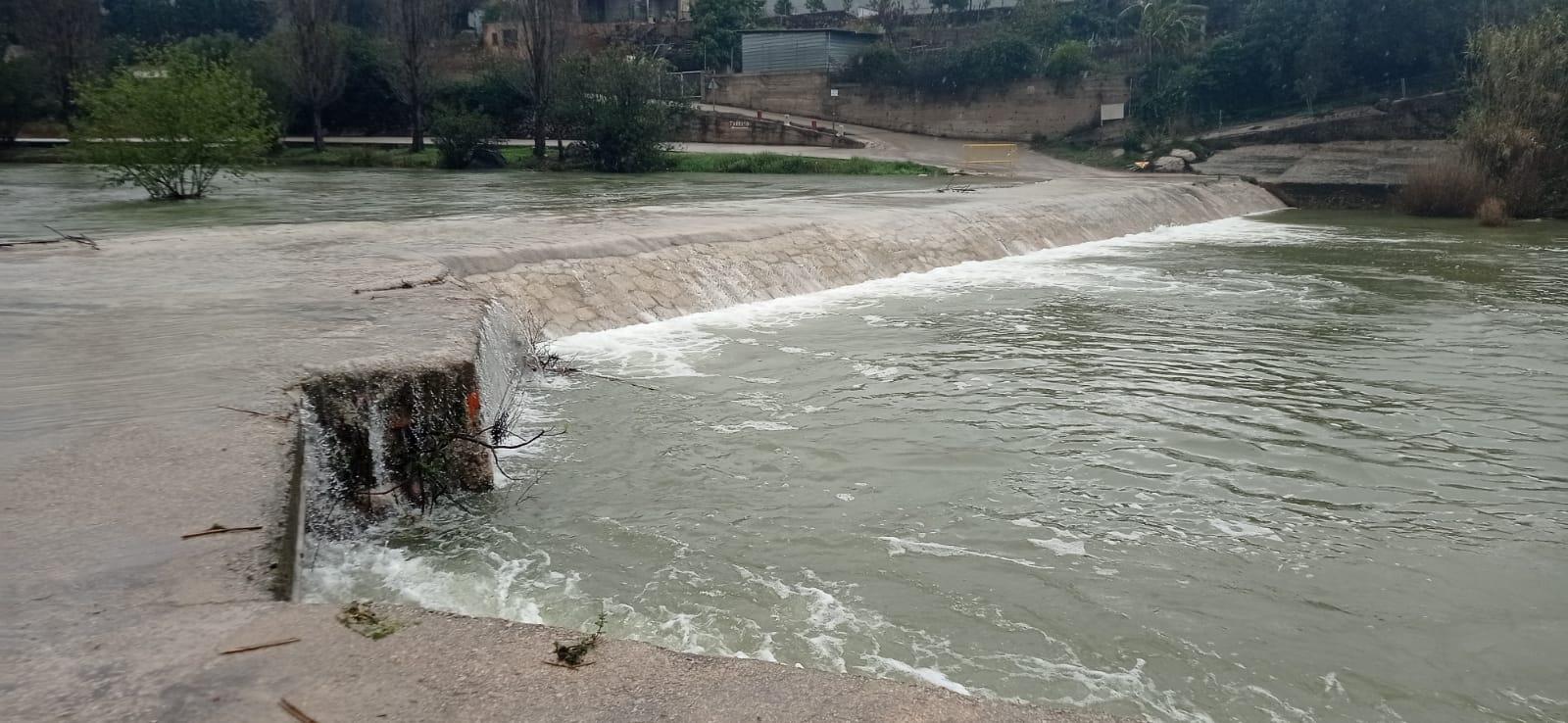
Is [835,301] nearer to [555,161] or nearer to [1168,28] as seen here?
[555,161]

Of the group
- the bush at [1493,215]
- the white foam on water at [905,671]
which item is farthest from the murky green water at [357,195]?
the white foam on water at [905,671]

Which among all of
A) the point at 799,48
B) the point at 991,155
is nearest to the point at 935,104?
the point at 991,155

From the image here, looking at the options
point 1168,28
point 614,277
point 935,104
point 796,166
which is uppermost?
point 1168,28

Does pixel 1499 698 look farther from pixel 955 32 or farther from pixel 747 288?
pixel 955 32

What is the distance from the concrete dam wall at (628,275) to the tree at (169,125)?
9.70 m

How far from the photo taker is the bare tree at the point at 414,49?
40656 millimetres

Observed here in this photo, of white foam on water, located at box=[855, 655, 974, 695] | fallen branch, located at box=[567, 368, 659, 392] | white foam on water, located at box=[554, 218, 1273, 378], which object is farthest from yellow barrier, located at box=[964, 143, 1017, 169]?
white foam on water, located at box=[855, 655, 974, 695]

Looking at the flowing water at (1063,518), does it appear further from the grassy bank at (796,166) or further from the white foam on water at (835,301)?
the grassy bank at (796,166)

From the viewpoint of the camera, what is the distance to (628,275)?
11742 millimetres

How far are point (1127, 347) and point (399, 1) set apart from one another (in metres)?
37.2

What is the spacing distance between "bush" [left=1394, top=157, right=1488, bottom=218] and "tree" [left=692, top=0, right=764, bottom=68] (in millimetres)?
32715

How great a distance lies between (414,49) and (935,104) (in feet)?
66.6

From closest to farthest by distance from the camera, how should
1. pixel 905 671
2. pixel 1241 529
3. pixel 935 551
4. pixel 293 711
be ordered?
pixel 293 711
pixel 905 671
pixel 935 551
pixel 1241 529

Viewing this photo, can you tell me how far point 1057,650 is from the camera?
15.2 feet
